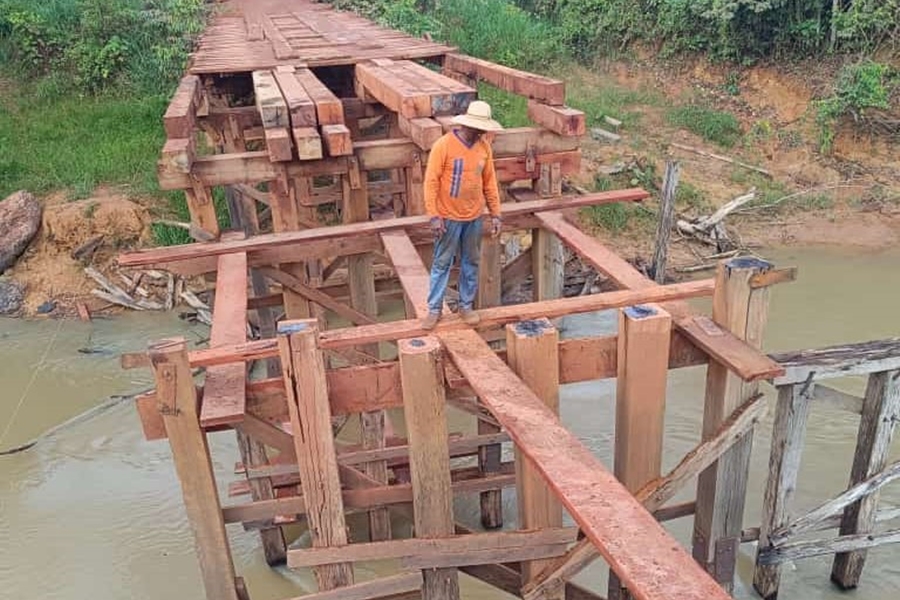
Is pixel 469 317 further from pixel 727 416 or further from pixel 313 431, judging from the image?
pixel 727 416

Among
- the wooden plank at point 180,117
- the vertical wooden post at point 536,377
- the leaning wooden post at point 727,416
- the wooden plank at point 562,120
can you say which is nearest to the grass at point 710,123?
the wooden plank at point 562,120

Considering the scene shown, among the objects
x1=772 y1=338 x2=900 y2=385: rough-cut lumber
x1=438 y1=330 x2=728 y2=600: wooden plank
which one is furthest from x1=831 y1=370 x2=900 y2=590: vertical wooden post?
x1=438 y1=330 x2=728 y2=600: wooden plank

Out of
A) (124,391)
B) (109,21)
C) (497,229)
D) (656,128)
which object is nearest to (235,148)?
(124,391)

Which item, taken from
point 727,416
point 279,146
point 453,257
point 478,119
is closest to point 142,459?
point 279,146

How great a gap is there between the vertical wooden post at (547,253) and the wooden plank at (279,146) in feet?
5.91

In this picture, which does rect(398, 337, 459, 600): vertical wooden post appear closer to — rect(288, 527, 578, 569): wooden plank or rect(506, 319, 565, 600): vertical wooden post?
rect(288, 527, 578, 569): wooden plank

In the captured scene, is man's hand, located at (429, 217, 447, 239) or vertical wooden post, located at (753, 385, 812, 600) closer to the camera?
man's hand, located at (429, 217, 447, 239)

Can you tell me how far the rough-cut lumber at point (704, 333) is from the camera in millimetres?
3125

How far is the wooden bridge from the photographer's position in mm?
3117

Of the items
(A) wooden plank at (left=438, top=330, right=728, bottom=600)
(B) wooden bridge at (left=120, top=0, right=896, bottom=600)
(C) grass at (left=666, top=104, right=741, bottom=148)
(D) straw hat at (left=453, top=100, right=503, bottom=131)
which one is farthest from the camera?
(C) grass at (left=666, top=104, right=741, bottom=148)

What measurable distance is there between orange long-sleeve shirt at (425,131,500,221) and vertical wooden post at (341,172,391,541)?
1.93 metres

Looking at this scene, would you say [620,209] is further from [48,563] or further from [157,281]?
[48,563]

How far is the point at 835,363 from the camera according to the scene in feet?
14.5

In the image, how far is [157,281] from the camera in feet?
36.6
